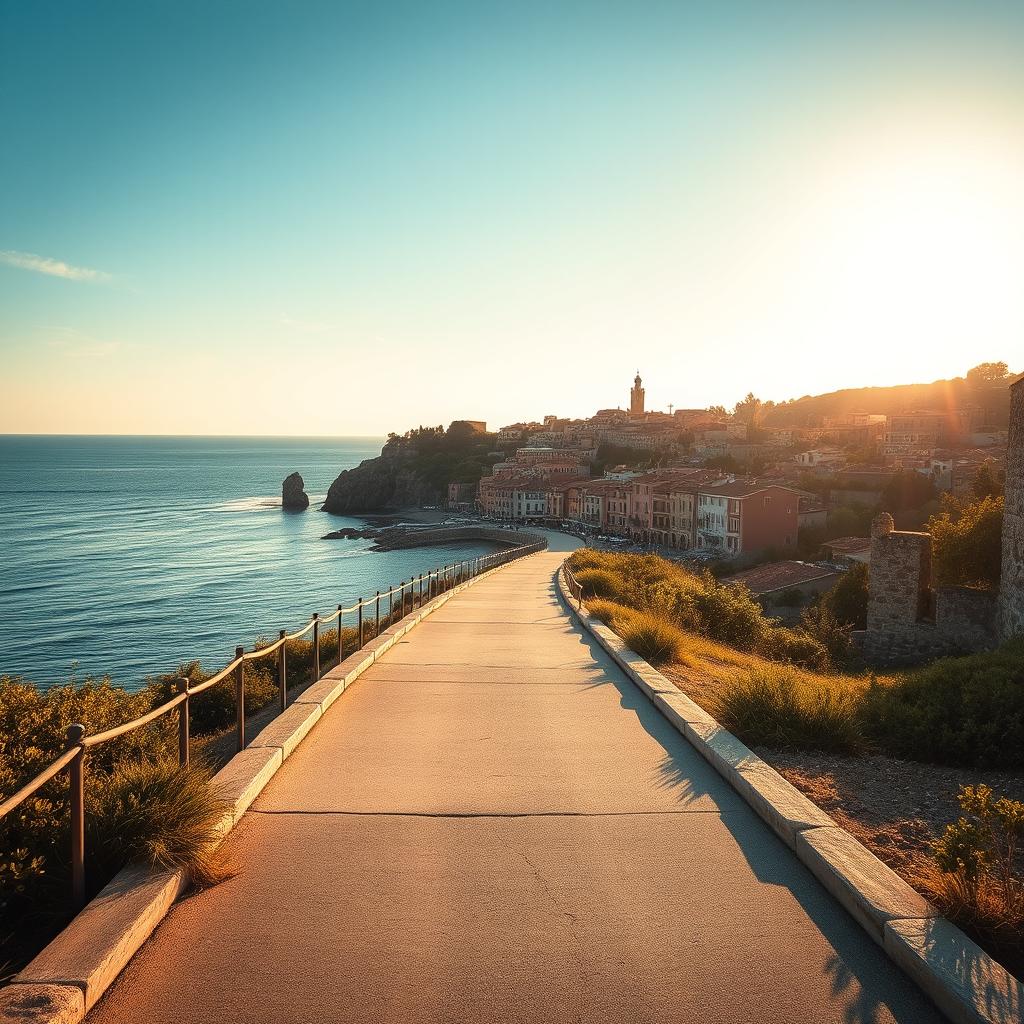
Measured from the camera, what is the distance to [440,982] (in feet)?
11.5

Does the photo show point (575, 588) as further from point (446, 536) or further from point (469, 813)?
point (446, 536)

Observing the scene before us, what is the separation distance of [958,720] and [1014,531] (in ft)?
33.7

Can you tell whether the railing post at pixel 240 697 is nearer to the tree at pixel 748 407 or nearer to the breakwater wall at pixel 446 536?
the breakwater wall at pixel 446 536

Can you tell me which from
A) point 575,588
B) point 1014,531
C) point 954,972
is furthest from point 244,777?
point 1014,531

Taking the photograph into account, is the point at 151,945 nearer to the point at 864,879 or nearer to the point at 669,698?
the point at 864,879

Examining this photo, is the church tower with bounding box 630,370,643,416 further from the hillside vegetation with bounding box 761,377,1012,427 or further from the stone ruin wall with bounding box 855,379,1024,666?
the stone ruin wall with bounding box 855,379,1024,666

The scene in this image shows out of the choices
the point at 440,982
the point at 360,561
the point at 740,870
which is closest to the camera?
the point at 440,982

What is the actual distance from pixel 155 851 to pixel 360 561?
A: 219 ft

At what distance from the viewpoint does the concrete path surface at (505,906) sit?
3.39 metres

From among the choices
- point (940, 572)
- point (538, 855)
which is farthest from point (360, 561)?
point (538, 855)

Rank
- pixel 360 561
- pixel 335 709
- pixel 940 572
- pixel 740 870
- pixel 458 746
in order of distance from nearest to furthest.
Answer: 1. pixel 740 870
2. pixel 458 746
3. pixel 335 709
4. pixel 940 572
5. pixel 360 561

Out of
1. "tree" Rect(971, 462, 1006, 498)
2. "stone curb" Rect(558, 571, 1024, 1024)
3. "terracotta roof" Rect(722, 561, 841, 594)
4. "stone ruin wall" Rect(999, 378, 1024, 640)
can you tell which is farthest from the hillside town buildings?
"stone curb" Rect(558, 571, 1024, 1024)

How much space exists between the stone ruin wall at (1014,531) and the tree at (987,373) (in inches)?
5612

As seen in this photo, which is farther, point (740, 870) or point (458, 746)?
point (458, 746)
